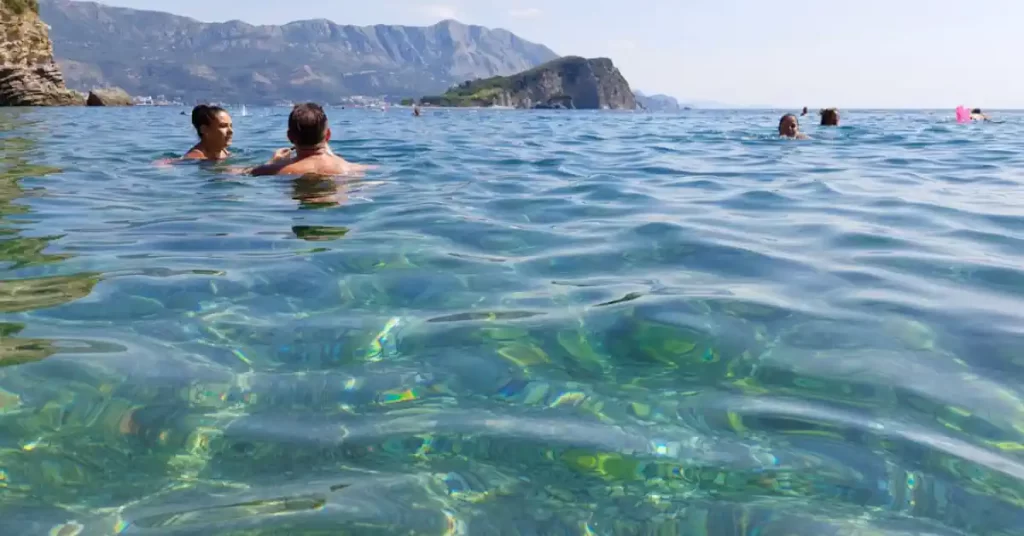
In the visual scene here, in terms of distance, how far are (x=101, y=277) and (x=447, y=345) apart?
227cm

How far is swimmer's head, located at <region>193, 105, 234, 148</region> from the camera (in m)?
10.2

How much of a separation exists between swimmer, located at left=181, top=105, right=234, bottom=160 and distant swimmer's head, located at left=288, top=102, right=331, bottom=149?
2144 millimetres

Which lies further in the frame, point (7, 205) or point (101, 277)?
point (7, 205)

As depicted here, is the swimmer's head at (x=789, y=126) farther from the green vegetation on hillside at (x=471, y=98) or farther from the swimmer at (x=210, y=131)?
the green vegetation on hillside at (x=471, y=98)

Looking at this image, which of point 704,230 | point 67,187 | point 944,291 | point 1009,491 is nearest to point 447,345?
point 1009,491

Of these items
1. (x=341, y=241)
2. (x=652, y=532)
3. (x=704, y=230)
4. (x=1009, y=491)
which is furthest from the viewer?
(x=704, y=230)

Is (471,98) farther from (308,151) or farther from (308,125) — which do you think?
(308,125)

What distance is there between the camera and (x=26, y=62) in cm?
5184

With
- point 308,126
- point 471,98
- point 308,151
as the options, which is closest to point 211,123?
point 308,151

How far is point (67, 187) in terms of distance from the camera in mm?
7840

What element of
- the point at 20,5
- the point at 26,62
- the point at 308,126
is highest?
the point at 20,5

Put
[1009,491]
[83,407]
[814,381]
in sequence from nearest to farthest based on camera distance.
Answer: [1009,491]
[83,407]
[814,381]

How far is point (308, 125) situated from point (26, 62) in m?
55.6

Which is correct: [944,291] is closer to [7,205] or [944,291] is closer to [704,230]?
[704,230]
